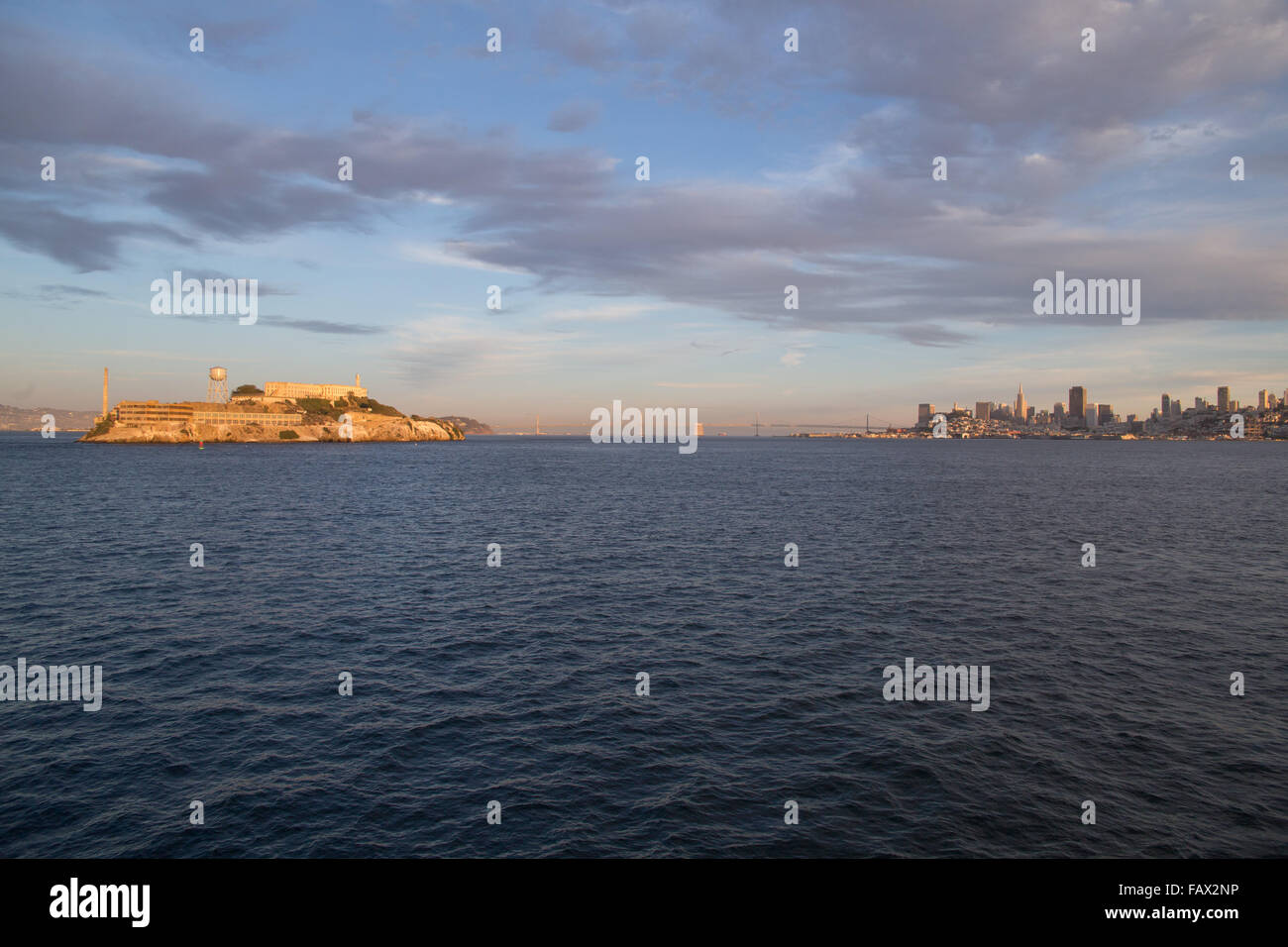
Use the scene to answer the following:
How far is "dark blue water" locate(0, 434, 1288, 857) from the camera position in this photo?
70.0 feet

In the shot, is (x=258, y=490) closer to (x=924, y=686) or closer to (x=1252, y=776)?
(x=924, y=686)

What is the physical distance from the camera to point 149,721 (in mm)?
28344

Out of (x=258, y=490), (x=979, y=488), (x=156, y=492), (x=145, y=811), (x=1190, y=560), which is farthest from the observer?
(x=979, y=488)

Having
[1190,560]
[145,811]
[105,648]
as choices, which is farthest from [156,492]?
[1190,560]

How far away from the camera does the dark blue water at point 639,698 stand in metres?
21.3

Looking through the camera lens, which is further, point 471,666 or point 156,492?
point 156,492

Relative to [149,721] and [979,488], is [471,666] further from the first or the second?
[979,488]

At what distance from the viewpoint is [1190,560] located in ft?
200

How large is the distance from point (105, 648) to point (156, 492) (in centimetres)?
8969

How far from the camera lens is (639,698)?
102 ft
